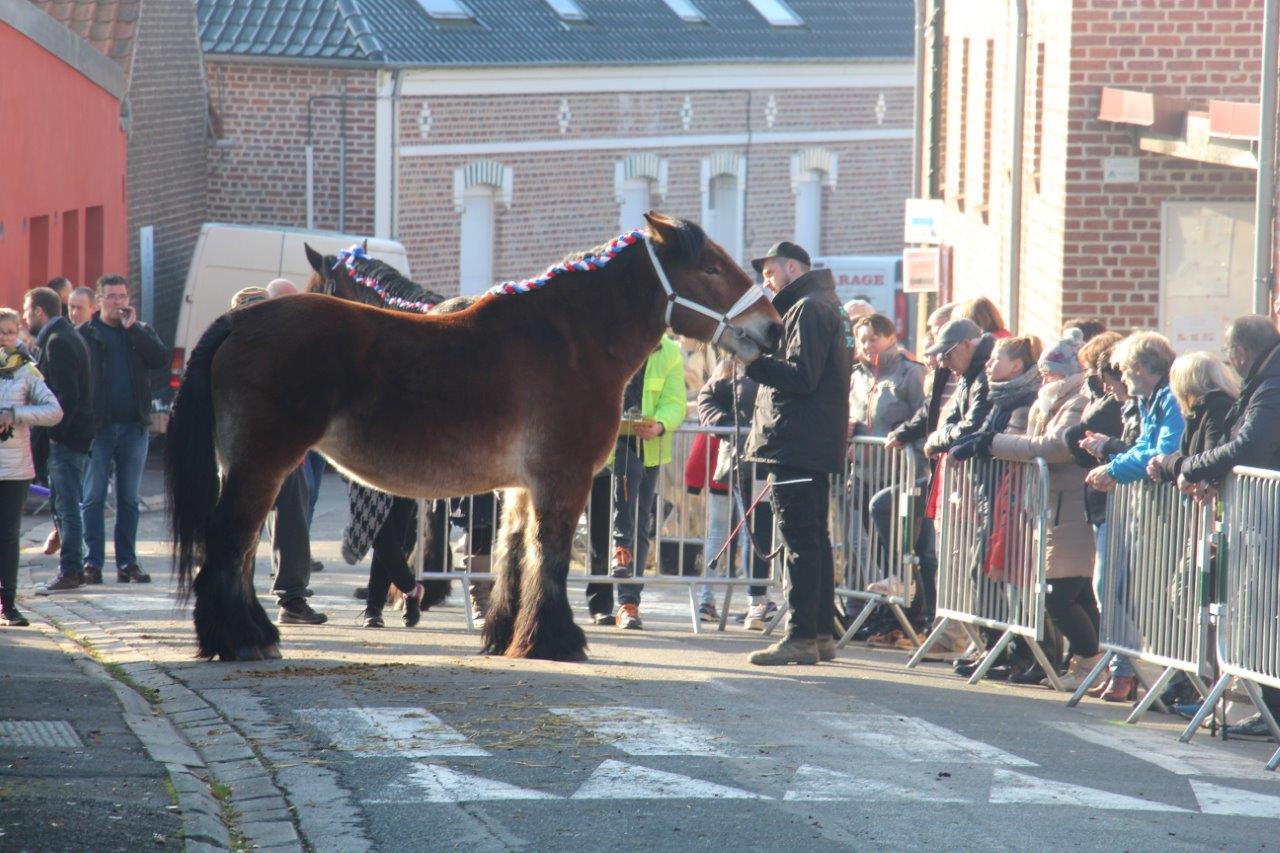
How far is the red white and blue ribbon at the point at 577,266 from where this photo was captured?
364 inches

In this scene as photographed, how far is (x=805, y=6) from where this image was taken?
41250 mm

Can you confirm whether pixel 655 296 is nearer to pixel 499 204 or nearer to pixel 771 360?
pixel 771 360

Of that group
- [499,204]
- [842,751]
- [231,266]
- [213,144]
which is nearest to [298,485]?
[842,751]

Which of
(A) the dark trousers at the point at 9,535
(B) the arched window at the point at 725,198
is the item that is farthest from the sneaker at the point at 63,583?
(B) the arched window at the point at 725,198

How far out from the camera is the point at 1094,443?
9.35 metres

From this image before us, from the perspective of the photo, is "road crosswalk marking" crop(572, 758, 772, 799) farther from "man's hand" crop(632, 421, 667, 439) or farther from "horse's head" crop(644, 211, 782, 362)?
"man's hand" crop(632, 421, 667, 439)

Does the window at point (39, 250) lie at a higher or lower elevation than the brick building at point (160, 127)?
lower

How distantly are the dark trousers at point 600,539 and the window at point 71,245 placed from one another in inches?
467

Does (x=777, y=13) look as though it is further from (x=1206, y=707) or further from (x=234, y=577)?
(x=1206, y=707)

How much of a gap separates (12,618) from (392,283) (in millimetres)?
2837

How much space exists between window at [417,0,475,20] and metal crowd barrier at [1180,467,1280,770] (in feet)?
82.8

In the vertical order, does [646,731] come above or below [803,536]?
below

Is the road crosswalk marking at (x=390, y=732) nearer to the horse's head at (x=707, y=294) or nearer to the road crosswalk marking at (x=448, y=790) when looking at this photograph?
the road crosswalk marking at (x=448, y=790)

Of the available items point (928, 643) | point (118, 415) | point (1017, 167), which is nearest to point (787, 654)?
point (928, 643)
